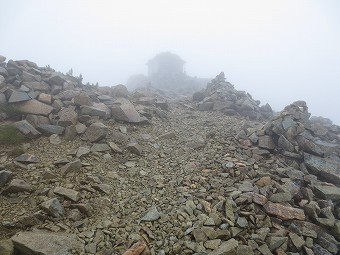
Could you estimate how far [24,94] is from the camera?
12.2m

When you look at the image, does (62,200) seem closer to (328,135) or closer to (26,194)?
(26,194)

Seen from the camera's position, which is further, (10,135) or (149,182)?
(10,135)

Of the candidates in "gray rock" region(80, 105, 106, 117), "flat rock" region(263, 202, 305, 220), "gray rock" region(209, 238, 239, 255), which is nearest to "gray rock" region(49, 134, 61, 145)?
"gray rock" region(80, 105, 106, 117)

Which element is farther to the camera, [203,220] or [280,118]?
[280,118]

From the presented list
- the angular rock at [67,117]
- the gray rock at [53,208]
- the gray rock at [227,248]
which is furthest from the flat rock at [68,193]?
the angular rock at [67,117]

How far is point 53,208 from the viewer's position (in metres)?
6.83

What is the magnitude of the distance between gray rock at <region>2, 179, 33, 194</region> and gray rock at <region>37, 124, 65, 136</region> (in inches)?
139

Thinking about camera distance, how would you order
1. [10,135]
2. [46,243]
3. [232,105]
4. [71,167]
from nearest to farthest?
1. [46,243]
2. [71,167]
3. [10,135]
4. [232,105]

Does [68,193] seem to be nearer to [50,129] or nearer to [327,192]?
[50,129]

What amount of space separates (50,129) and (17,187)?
3970 millimetres

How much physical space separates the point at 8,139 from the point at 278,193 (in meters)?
10.2

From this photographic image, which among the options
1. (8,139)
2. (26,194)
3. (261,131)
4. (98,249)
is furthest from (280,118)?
(8,139)

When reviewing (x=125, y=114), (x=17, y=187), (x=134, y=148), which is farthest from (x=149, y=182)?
(x=125, y=114)

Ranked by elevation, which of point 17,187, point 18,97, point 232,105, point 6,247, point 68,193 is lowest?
point 6,247
